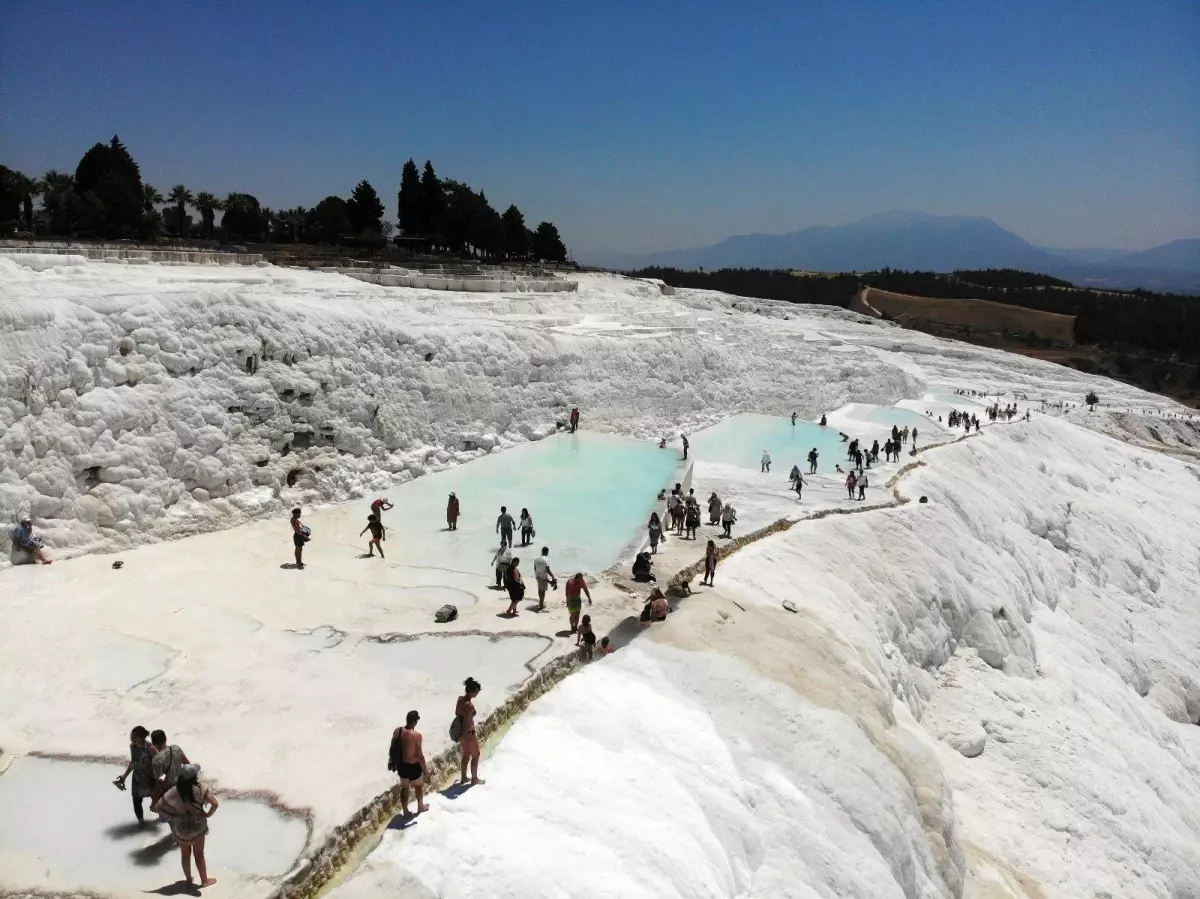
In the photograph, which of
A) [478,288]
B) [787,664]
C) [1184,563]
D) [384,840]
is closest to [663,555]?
[787,664]

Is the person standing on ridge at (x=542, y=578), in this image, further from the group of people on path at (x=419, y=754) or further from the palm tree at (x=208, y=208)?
the palm tree at (x=208, y=208)

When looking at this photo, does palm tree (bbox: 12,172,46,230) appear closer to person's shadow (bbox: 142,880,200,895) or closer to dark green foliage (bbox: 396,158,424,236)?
dark green foliage (bbox: 396,158,424,236)

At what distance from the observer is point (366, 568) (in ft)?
38.3

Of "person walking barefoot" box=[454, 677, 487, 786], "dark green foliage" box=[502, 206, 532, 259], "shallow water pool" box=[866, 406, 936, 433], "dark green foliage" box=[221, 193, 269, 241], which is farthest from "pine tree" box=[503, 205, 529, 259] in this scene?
"person walking barefoot" box=[454, 677, 487, 786]

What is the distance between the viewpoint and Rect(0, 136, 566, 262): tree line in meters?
33.7

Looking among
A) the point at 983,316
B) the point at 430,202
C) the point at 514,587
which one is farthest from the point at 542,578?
the point at 983,316

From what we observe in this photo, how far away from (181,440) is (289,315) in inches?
152

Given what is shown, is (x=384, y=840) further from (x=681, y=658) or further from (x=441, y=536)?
(x=441, y=536)

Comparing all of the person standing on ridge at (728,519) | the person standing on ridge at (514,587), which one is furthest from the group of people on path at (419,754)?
the person standing on ridge at (728,519)

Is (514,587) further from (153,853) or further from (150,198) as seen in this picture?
(150,198)

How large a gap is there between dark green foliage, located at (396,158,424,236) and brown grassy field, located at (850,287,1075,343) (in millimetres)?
36129

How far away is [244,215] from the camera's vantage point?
1795 inches

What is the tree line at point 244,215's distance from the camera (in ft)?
111

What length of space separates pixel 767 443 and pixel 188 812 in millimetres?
19779
